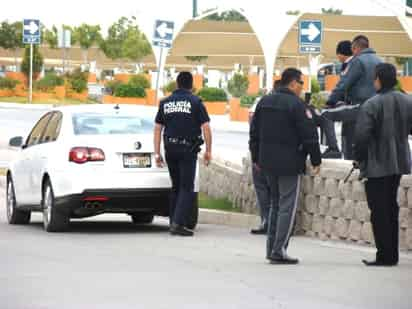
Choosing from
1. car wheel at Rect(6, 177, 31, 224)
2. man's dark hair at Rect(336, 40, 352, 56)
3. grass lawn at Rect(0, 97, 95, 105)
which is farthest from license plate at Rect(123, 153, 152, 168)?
grass lawn at Rect(0, 97, 95, 105)

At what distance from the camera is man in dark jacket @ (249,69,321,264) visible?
12.5 meters

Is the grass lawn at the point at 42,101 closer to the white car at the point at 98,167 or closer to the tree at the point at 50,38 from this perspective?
the tree at the point at 50,38

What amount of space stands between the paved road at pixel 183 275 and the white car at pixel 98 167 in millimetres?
354

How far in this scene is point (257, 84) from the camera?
77812mm

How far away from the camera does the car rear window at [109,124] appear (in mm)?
16188

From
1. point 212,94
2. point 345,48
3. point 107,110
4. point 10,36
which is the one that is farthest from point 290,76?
point 10,36

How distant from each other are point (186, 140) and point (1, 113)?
43.4m

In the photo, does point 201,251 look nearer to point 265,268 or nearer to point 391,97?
point 265,268

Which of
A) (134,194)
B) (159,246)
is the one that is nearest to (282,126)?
(159,246)

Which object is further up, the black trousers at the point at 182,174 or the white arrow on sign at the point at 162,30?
the white arrow on sign at the point at 162,30

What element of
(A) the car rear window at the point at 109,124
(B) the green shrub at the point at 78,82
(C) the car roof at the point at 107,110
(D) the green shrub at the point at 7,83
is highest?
(C) the car roof at the point at 107,110

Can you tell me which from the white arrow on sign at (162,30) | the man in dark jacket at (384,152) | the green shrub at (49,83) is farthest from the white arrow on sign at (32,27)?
the man in dark jacket at (384,152)

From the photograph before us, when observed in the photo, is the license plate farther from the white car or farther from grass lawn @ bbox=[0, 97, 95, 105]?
grass lawn @ bbox=[0, 97, 95, 105]

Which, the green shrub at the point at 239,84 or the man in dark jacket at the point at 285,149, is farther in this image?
the green shrub at the point at 239,84
